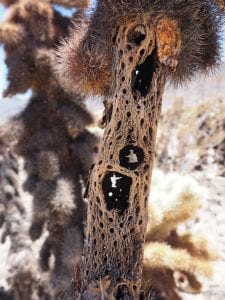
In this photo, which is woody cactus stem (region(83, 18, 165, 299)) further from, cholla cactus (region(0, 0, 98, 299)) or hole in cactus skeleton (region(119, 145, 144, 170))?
cholla cactus (region(0, 0, 98, 299))

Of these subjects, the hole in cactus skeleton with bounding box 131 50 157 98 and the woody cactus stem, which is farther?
the hole in cactus skeleton with bounding box 131 50 157 98

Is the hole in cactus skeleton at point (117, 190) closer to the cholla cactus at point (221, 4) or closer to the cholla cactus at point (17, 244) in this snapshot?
the cholla cactus at point (221, 4)

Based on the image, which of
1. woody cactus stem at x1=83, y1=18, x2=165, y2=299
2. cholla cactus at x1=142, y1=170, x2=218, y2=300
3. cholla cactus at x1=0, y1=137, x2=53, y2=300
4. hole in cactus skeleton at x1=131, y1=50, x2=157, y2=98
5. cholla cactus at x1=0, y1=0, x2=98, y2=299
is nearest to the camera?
woody cactus stem at x1=83, y1=18, x2=165, y2=299

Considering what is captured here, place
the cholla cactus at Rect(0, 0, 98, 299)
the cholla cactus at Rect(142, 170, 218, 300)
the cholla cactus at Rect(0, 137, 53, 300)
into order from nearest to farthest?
1. the cholla cactus at Rect(142, 170, 218, 300)
2. the cholla cactus at Rect(0, 0, 98, 299)
3. the cholla cactus at Rect(0, 137, 53, 300)

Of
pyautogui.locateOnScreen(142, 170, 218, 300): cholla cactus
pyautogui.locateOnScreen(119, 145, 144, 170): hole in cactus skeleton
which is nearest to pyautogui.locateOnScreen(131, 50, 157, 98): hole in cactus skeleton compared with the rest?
pyautogui.locateOnScreen(119, 145, 144, 170): hole in cactus skeleton

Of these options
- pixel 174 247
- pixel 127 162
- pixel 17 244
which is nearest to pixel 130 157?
pixel 127 162

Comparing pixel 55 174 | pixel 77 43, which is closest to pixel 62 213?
pixel 55 174

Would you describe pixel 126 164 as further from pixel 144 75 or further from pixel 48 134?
pixel 48 134

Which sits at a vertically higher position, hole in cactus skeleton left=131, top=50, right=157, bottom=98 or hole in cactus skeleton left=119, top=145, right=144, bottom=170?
hole in cactus skeleton left=131, top=50, right=157, bottom=98
